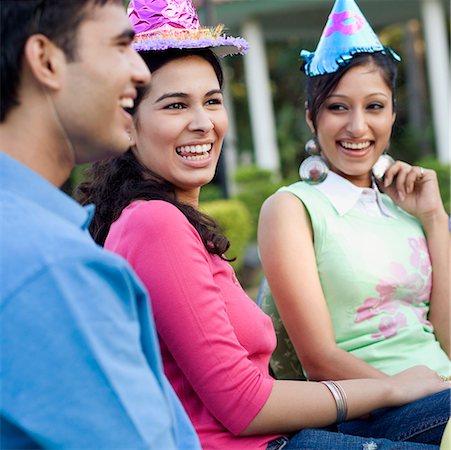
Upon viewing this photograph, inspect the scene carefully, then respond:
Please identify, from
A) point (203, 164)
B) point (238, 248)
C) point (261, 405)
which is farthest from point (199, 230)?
point (238, 248)

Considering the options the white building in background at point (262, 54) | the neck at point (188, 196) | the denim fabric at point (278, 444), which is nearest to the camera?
the denim fabric at point (278, 444)

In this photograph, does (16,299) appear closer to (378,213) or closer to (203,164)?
(203,164)

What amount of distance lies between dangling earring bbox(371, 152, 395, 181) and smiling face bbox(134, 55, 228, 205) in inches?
34.8

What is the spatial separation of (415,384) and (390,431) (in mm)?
156

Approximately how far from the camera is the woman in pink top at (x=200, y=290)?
1.87 m

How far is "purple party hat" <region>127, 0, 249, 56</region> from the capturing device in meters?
2.20

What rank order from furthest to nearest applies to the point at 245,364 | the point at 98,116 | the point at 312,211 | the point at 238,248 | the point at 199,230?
the point at 238,248 → the point at 312,211 → the point at 199,230 → the point at 245,364 → the point at 98,116

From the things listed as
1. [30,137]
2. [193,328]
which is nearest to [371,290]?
[193,328]

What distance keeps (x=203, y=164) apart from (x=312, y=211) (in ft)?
1.83

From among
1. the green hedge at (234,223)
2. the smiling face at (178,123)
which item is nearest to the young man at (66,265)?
the smiling face at (178,123)

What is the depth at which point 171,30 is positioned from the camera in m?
2.25

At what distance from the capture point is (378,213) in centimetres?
287

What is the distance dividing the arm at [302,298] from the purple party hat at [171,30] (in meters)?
0.60

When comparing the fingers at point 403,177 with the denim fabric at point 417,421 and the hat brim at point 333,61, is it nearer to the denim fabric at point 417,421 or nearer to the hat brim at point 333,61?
the hat brim at point 333,61
